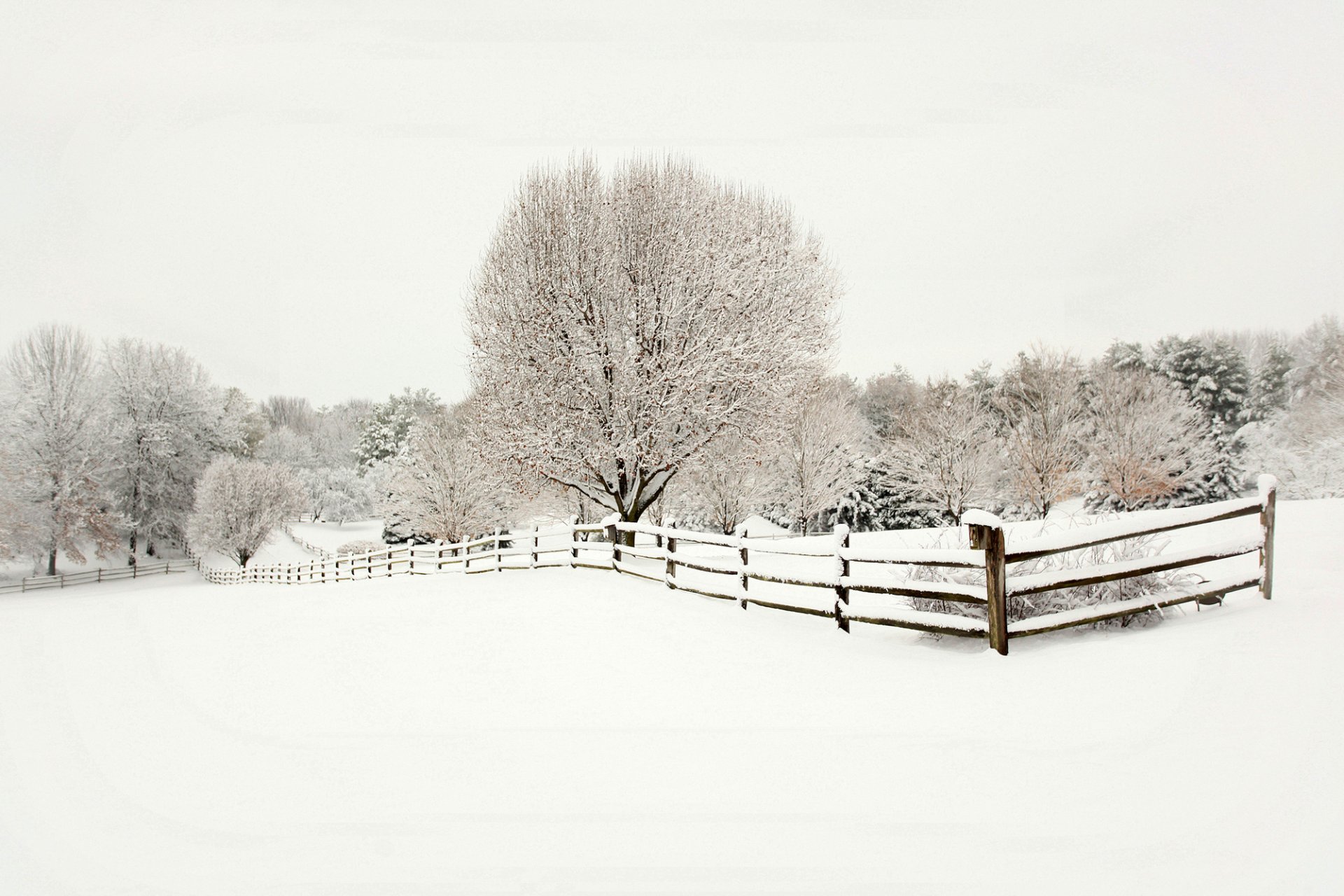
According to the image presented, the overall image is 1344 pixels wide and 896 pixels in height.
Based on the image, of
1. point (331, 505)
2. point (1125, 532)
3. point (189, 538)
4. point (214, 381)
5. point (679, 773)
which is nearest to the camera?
point (679, 773)

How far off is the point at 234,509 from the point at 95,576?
775 cm

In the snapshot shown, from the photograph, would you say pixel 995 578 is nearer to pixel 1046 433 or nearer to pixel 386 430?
pixel 1046 433

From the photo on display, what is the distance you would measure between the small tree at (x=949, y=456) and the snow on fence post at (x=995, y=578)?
28068mm

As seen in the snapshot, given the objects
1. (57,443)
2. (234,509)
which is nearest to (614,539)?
(57,443)

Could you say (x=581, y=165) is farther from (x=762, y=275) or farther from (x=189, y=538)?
(x=189, y=538)

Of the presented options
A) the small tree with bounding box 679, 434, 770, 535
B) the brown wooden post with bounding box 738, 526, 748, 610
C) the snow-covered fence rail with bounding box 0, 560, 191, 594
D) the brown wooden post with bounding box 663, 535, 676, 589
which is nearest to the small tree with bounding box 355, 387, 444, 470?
the snow-covered fence rail with bounding box 0, 560, 191, 594

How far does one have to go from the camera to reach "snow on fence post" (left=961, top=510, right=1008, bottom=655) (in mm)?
7207

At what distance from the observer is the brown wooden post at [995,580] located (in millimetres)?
7207

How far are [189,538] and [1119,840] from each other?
53.5m

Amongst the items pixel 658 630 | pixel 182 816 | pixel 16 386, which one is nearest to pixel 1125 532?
pixel 658 630

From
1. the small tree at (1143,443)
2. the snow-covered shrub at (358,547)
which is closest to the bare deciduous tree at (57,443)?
the snow-covered shrub at (358,547)

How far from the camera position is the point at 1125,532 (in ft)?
25.0

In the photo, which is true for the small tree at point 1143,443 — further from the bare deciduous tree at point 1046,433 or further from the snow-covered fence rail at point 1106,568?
the snow-covered fence rail at point 1106,568

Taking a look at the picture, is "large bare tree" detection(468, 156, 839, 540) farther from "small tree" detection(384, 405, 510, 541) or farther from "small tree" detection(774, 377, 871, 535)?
→ "small tree" detection(384, 405, 510, 541)
